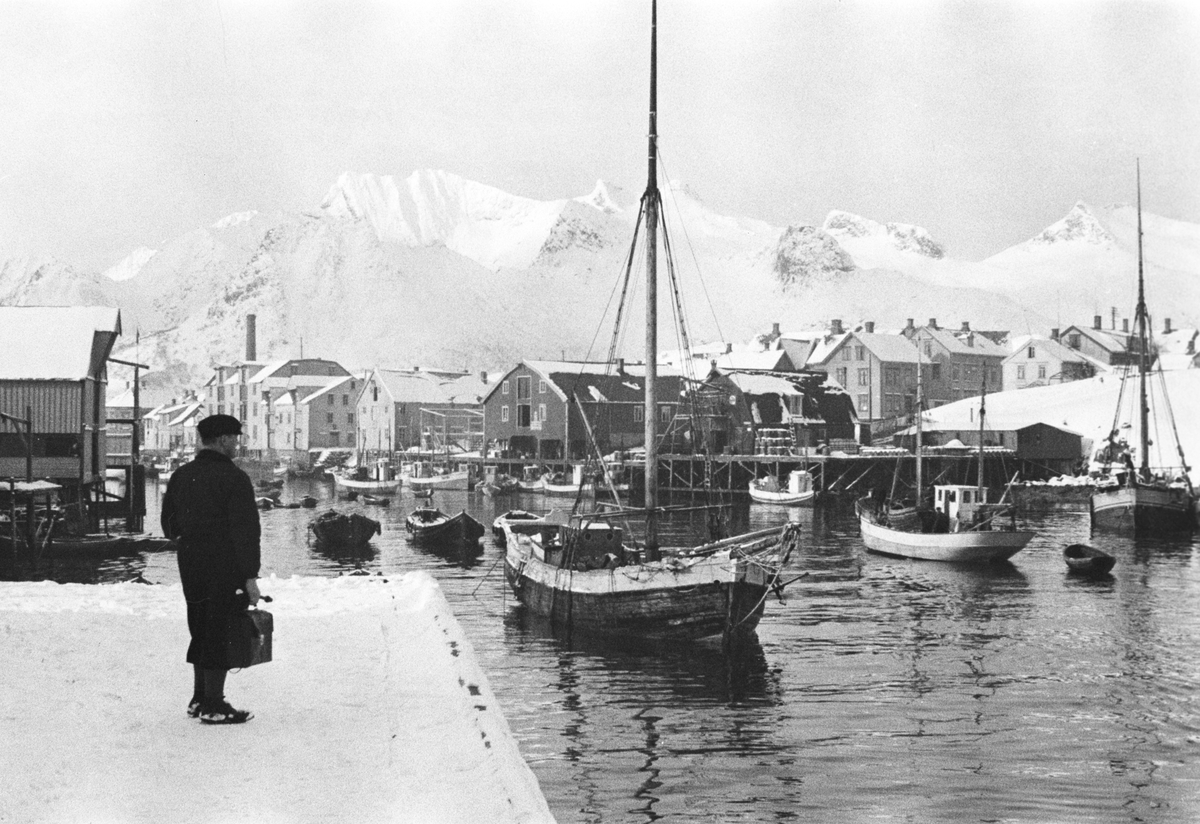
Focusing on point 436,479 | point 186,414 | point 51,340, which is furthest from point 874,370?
point 186,414

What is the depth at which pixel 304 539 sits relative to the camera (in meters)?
57.0

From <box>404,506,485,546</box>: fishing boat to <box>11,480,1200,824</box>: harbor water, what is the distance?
10.9 metres

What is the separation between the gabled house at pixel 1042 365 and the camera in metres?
128

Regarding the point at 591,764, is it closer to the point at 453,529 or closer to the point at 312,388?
the point at 453,529

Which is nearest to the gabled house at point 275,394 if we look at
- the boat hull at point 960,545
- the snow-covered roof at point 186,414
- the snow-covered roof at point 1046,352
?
the snow-covered roof at point 186,414

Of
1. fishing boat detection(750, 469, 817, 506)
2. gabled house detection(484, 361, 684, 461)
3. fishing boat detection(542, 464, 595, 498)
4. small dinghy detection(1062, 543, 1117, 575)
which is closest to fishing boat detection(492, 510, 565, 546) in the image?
small dinghy detection(1062, 543, 1117, 575)

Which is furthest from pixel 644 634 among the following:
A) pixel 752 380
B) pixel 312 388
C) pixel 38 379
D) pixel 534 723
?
pixel 312 388

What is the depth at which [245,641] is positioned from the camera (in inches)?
382

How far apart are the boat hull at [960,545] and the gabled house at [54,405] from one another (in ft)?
99.9

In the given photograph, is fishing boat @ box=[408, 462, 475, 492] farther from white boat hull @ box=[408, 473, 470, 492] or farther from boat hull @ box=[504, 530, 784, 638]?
boat hull @ box=[504, 530, 784, 638]

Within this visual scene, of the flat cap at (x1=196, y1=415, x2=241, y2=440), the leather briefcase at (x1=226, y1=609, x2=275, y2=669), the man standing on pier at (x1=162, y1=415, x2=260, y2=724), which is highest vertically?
the flat cap at (x1=196, y1=415, x2=241, y2=440)

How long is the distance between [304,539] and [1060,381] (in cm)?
9211

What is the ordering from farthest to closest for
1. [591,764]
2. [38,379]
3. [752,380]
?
[752,380], [38,379], [591,764]

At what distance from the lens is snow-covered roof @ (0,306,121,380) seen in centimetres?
4759
